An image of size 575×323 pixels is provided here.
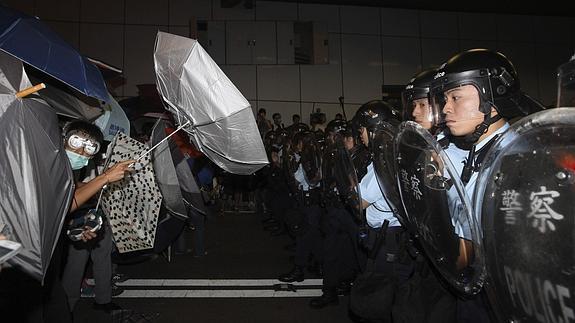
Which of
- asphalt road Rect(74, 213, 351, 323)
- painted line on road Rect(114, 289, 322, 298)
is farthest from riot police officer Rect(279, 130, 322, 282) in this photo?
painted line on road Rect(114, 289, 322, 298)

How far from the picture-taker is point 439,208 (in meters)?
1.35

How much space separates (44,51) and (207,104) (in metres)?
0.73

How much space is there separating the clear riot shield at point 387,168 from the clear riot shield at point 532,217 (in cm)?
73

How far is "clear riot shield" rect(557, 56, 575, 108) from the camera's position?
93 centimetres

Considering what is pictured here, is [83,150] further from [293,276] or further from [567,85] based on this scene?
[293,276]

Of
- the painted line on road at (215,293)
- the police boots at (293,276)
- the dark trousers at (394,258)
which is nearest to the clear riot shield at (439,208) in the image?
the dark trousers at (394,258)

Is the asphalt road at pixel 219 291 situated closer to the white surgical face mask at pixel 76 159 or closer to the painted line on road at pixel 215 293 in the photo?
the painted line on road at pixel 215 293

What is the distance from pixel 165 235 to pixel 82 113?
6.95 feet

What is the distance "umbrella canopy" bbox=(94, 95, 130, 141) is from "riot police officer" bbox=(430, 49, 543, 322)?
2.76m

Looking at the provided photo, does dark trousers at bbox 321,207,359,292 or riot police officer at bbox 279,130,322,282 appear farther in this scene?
riot police officer at bbox 279,130,322,282

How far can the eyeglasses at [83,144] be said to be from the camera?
7.73 ft

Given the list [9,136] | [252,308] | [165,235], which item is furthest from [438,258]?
[165,235]

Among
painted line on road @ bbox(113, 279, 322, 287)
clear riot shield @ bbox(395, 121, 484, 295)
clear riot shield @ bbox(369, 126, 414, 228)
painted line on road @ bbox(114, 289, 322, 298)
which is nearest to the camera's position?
clear riot shield @ bbox(395, 121, 484, 295)

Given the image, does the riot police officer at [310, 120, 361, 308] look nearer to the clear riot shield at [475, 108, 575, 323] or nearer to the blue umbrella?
the blue umbrella
